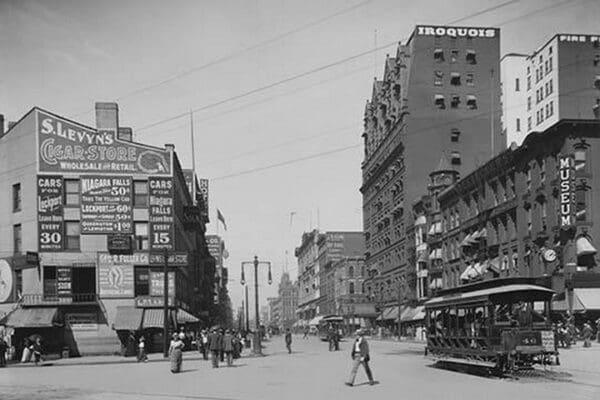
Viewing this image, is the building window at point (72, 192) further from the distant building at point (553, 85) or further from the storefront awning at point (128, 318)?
the distant building at point (553, 85)

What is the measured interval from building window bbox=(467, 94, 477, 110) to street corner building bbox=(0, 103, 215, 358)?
55831 millimetres

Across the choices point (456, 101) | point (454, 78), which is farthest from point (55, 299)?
point (454, 78)

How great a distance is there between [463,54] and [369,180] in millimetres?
32682

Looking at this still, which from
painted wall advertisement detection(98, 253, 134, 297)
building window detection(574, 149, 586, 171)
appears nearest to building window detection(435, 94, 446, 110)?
building window detection(574, 149, 586, 171)

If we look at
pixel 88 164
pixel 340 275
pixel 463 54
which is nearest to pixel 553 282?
pixel 88 164

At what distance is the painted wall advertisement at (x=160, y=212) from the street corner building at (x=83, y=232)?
0.07 m

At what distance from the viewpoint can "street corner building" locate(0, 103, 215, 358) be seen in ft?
156

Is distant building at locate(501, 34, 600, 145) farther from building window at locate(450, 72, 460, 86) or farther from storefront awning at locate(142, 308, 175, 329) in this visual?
storefront awning at locate(142, 308, 175, 329)

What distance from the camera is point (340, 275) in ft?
466

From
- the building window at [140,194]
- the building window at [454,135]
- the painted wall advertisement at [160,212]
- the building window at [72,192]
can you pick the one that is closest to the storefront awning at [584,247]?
the painted wall advertisement at [160,212]

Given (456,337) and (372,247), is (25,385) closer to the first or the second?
(456,337)

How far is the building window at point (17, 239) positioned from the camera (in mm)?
48969

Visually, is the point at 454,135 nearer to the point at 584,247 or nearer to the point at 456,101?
the point at 456,101

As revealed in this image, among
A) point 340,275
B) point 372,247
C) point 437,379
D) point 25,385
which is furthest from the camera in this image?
point 340,275
